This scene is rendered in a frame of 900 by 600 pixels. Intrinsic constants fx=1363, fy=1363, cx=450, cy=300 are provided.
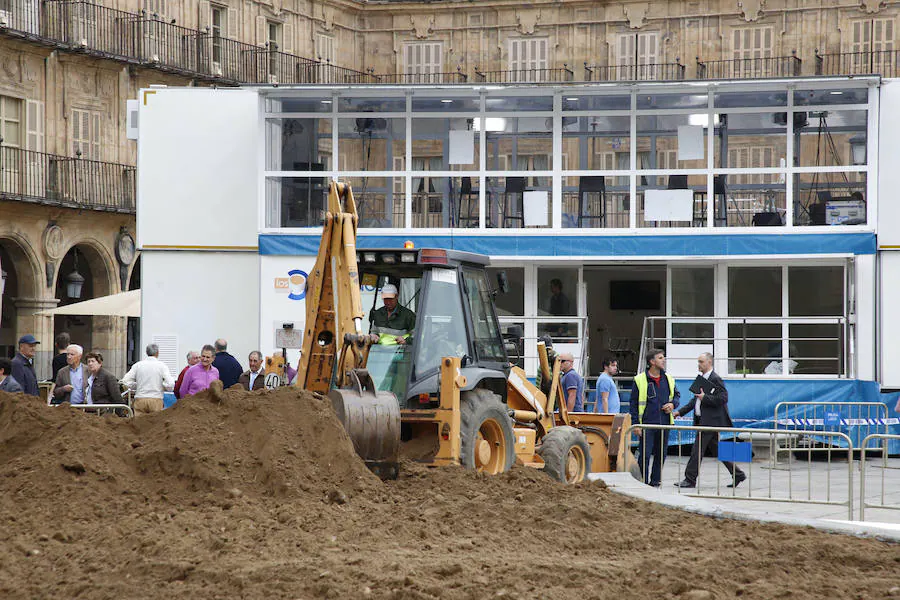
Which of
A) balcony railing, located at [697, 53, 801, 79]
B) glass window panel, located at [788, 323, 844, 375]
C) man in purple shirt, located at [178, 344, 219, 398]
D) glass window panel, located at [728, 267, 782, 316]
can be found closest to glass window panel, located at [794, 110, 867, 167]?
glass window panel, located at [728, 267, 782, 316]

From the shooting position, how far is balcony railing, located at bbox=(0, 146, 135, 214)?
36.9 meters

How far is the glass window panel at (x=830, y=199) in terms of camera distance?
21.8 m

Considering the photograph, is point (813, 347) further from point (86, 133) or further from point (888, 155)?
point (86, 133)

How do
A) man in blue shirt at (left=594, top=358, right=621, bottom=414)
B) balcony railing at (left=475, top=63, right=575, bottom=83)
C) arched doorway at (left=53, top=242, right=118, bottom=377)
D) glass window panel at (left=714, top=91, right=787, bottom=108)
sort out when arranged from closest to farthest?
man in blue shirt at (left=594, top=358, right=621, bottom=414)
glass window panel at (left=714, top=91, right=787, bottom=108)
arched doorway at (left=53, top=242, right=118, bottom=377)
balcony railing at (left=475, top=63, right=575, bottom=83)

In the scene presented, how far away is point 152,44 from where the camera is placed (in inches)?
1641

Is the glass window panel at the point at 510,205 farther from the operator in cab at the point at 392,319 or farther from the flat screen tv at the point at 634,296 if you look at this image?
the operator in cab at the point at 392,319

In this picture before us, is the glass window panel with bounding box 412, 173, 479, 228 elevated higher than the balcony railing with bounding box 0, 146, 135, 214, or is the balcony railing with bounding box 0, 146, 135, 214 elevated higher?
the balcony railing with bounding box 0, 146, 135, 214

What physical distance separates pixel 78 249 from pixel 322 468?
32486 mm

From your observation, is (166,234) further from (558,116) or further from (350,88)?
(558,116)

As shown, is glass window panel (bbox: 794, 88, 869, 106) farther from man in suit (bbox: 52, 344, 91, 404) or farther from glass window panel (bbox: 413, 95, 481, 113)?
man in suit (bbox: 52, 344, 91, 404)

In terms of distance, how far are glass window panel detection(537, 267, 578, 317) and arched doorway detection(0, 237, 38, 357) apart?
1946cm

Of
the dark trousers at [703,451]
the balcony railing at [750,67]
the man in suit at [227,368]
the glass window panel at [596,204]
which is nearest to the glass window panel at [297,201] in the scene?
the glass window panel at [596,204]

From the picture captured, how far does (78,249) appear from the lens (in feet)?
133

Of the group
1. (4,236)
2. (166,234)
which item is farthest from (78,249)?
(166,234)
